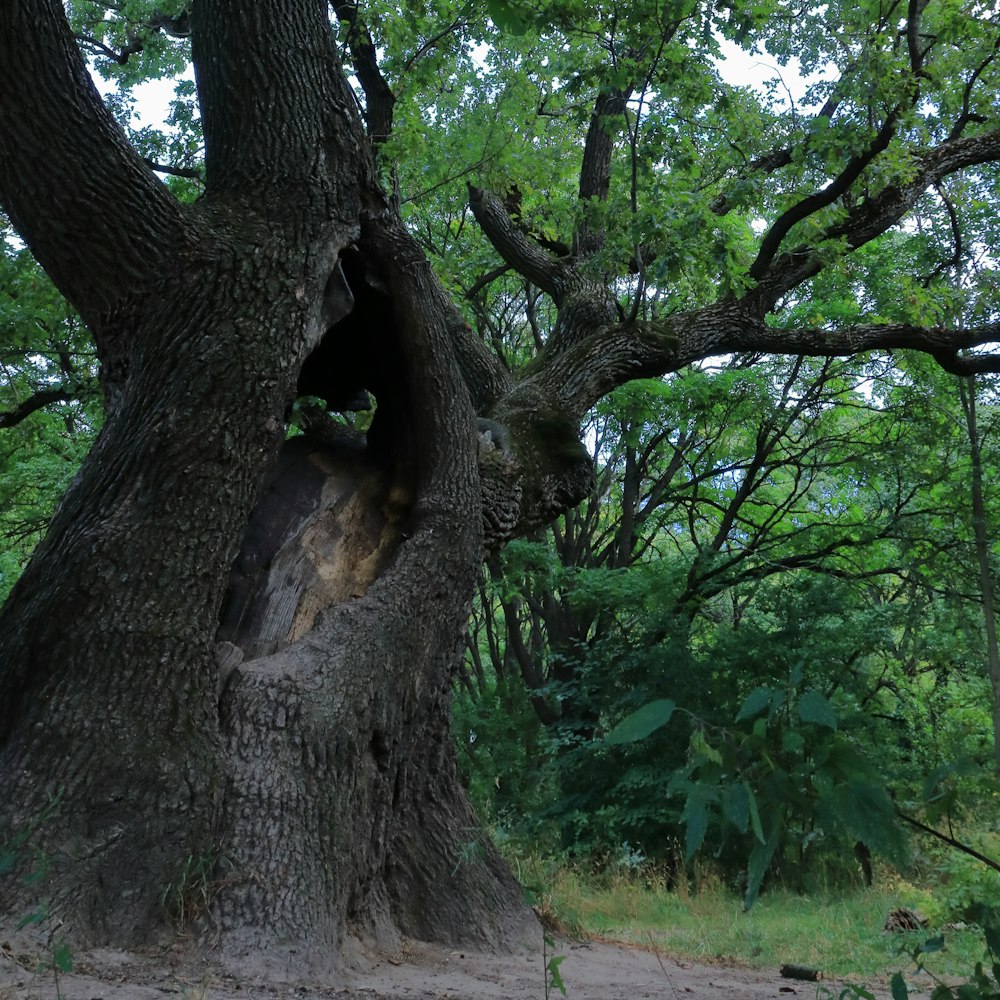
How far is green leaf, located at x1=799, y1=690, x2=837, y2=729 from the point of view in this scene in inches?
53.2

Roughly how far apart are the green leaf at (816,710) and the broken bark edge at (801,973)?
14.4ft

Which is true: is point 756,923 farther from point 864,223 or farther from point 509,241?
point 509,241

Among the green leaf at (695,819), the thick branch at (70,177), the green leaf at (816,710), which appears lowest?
the green leaf at (695,819)

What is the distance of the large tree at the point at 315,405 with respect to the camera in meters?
4.04

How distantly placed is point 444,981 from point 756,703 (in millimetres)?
3464

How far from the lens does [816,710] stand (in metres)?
1.38

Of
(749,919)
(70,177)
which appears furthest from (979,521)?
(70,177)

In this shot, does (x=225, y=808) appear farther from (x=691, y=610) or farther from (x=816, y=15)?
(x=691, y=610)

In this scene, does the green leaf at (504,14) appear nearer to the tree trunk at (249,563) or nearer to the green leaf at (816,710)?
the green leaf at (816,710)

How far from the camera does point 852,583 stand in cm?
1438

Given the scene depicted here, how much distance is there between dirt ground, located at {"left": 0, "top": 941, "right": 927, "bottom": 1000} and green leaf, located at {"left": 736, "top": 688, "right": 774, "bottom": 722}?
176 cm

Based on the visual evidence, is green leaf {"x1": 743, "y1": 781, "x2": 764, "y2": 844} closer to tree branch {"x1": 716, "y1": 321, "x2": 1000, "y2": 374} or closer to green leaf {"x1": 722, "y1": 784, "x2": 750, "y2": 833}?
green leaf {"x1": 722, "y1": 784, "x2": 750, "y2": 833}

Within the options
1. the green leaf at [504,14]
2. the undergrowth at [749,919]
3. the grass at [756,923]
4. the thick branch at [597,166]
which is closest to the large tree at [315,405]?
the green leaf at [504,14]

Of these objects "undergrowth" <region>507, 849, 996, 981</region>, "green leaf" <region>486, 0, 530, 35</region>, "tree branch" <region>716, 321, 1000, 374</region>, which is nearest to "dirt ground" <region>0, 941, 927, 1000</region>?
"undergrowth" <region>507, 849, 996, 981</region>
